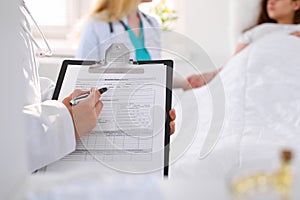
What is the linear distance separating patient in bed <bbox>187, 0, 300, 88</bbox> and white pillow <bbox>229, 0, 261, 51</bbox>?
0.12 ft

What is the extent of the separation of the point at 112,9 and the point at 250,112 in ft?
1.89

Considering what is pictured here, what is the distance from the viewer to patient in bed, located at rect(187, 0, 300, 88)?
1.39 meters

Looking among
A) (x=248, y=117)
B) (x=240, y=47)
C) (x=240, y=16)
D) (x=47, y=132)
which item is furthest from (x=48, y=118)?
(x=240, y=16)

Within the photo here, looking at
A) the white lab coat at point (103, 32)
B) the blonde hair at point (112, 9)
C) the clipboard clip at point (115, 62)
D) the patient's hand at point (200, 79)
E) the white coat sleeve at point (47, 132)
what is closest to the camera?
the white coat sleeve at point (47, 132)

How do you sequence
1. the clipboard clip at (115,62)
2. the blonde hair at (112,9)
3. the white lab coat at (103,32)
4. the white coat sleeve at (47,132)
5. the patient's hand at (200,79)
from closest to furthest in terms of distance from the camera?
the white coat sleeve at (47,132) < the clipboard clip at (115,62) < the patient's hand at (200,79) < the white lab coat at (103,32) < the blonde hair at (112,9)

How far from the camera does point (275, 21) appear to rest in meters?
1.45

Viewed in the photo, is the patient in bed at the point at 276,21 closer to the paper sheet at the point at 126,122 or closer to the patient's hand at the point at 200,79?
the patient's hand at the point at 200,79

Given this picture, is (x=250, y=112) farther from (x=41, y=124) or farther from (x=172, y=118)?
(x=41, y=124)

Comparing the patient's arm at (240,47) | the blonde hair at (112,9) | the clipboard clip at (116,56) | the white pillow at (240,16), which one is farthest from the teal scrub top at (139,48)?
the white pillow at (240,16)

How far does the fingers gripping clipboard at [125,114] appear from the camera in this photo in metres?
0.67

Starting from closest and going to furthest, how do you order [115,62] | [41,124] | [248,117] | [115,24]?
[41,124], [115,62], [248,117], [115,24]

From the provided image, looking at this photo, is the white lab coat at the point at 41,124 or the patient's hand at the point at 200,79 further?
the patient's hand at the point at 200,79

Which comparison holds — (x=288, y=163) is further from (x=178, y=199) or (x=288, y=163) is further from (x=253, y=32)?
(x=253, y=32)

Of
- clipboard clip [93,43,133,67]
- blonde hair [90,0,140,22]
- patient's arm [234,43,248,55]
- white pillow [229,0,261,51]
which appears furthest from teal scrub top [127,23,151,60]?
white pillow [229,0,261,51]
